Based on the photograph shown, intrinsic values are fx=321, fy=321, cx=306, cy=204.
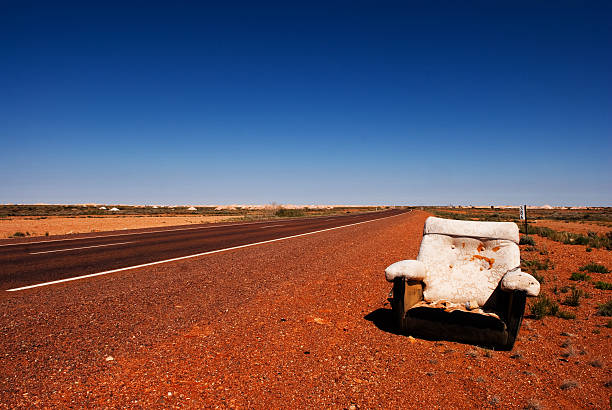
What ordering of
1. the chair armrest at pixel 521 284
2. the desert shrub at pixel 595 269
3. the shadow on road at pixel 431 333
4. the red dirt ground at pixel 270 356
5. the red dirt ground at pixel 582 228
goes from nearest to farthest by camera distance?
the red dirt ground at pixel 270 356, the chair armrest at pixel 521 284, the shadow on road at pixel 431 333, the desert shrub at pixel 595 269, the red dirt ground at pixel 582 228

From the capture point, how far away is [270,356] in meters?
3.62

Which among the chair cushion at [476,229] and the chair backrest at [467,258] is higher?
the chair cushion at [476,229]

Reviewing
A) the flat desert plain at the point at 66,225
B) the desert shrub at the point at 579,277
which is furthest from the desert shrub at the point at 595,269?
the flat desert plain at the point at 66,225

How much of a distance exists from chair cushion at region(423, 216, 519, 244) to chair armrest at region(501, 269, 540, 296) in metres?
1.09

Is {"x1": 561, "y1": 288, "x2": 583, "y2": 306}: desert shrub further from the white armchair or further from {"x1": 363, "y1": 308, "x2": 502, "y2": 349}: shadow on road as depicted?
{"x1": 363, "y1": 308, "x2": 502, "y2": 349}: shadow on road

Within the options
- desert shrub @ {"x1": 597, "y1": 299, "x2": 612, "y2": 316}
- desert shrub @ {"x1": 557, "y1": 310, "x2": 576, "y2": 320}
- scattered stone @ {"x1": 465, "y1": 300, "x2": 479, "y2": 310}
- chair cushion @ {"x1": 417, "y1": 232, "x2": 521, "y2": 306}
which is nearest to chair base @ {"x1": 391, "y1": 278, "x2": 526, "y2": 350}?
scattered stone @ {"x1": 465, "y1": 300, "x2": 479, "y2": 310}

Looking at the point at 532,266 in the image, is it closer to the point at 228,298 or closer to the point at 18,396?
the point at 228,298

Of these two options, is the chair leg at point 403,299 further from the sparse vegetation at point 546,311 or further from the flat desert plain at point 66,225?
the flat desert plain at point 66,225

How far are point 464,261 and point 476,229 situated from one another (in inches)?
20.7

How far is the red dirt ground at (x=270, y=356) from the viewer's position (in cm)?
289

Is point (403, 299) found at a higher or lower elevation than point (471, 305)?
higher

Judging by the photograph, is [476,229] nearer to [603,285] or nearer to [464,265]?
[464,265]

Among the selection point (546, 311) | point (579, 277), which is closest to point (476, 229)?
point (546, 311)

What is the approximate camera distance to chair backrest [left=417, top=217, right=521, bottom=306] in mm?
4332
